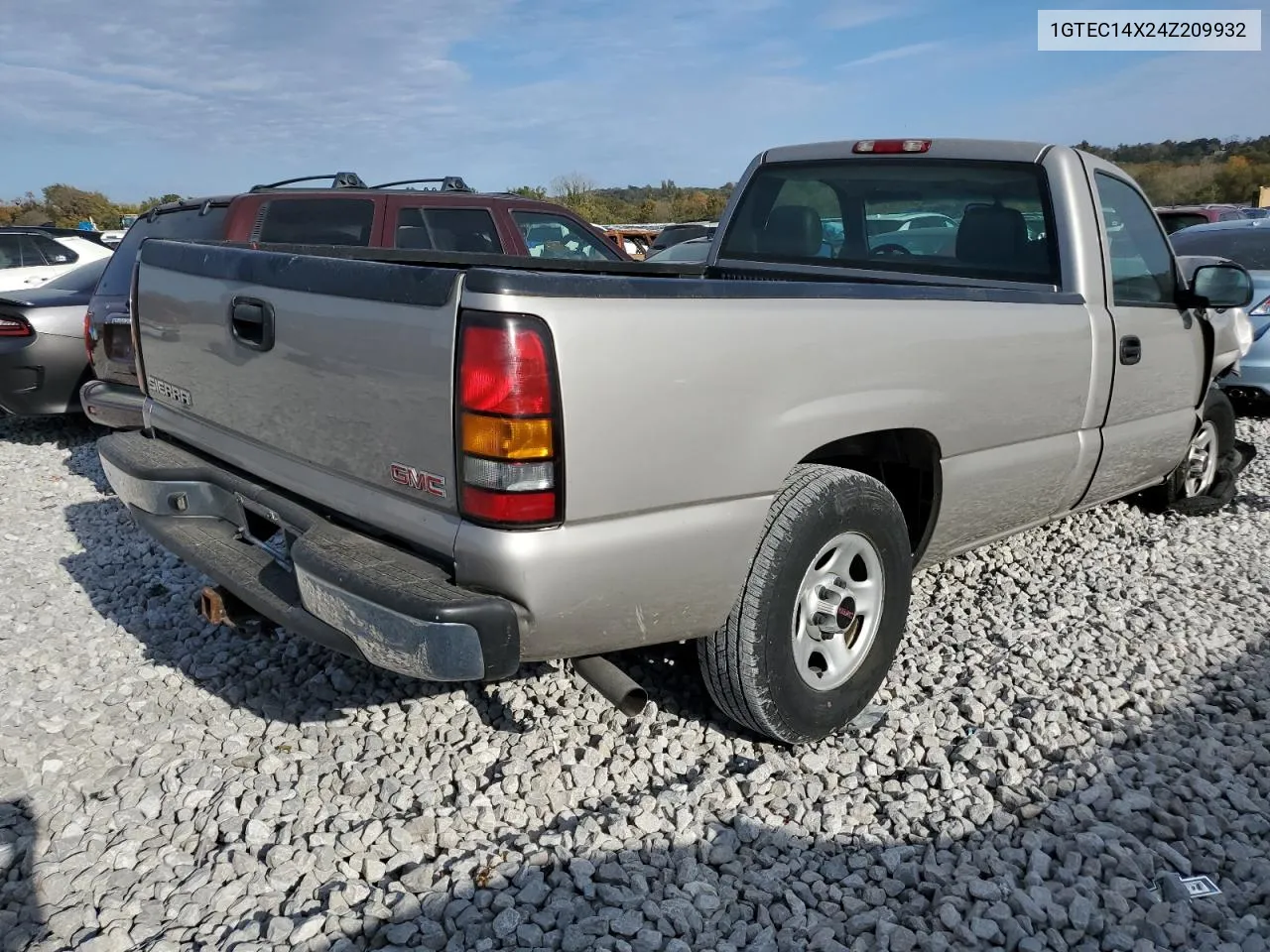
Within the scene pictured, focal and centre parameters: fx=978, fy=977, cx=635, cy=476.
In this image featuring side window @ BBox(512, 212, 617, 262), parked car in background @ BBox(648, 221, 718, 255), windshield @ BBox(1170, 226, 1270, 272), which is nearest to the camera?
side window @ BBox(512, 212, 617, 262)

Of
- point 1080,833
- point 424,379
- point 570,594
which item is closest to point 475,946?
point 570,594

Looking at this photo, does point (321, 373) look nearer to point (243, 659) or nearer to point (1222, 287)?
point (243, 659)

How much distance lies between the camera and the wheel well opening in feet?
10.3

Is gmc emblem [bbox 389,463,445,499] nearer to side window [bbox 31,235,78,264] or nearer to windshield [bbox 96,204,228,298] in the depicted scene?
windshield [bbox 96,204,228,298]

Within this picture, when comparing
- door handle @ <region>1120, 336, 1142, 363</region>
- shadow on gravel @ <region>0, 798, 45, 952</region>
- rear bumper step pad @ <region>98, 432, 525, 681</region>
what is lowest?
shadow on gravel @ <region>0, 798, 45, 952</region>

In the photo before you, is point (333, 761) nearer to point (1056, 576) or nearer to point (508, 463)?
point (508, 463)

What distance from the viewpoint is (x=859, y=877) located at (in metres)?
2.49

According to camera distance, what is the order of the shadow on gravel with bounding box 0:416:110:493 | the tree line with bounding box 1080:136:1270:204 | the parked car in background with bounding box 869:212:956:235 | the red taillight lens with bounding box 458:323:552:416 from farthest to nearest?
the tree line with bounding box 1080:136:1270:204
the shadow on gravel with bounding box 0:416:110:493
the parked car in background with bounding box 869:212:956:235
the red taillight lens with bounding box 458:323:552:416

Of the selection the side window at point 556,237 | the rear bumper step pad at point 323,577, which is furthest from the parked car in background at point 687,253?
the rear bumper step pad at point 323,577

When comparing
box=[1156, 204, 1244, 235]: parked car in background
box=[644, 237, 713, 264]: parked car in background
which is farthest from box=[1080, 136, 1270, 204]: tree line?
box=[644, 237, 713, 264]: parked car in background

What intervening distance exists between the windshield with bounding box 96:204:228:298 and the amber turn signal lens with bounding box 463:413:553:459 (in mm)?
4752

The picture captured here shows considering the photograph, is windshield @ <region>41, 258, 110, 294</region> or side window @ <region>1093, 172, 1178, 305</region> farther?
windshield @ <region>41, 258, 110, 294</region>

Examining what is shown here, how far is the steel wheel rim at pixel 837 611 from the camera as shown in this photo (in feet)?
9.55

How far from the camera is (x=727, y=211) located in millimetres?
4961
